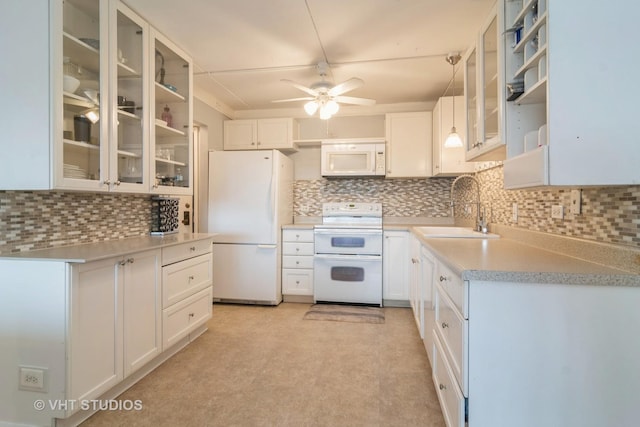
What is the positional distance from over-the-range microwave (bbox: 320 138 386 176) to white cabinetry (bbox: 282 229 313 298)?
796 millimetres

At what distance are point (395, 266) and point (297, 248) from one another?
110 centimetres

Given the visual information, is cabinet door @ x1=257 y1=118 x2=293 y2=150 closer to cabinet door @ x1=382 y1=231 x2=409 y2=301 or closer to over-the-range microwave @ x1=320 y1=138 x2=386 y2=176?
over-the-range microwave @ x1=320 y1=138 x2=386 y2=176

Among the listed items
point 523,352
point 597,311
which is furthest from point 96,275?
point 597,311

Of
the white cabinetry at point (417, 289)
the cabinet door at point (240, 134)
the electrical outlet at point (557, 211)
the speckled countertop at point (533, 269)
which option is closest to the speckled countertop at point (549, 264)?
the speckled countertop at point (533, 269)

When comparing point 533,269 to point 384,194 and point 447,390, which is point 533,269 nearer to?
point 447,390

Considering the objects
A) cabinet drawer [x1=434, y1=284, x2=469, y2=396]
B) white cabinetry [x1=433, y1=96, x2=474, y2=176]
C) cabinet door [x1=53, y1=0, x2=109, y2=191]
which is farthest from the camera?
white cabinetry [x1=433, y1=96, x2=474, y2=176]

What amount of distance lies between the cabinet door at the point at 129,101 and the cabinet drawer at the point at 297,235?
1676mm

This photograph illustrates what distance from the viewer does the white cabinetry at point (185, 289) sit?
2129mm

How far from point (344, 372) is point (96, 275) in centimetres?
157

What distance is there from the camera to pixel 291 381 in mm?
1958

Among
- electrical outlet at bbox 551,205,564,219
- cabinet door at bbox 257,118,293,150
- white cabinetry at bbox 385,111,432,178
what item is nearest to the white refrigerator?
cabinet door at bbox 257,118,293,150

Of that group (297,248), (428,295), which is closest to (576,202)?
(428,295)

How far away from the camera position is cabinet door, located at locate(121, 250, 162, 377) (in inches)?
70.3

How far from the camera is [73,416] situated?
1.56m
